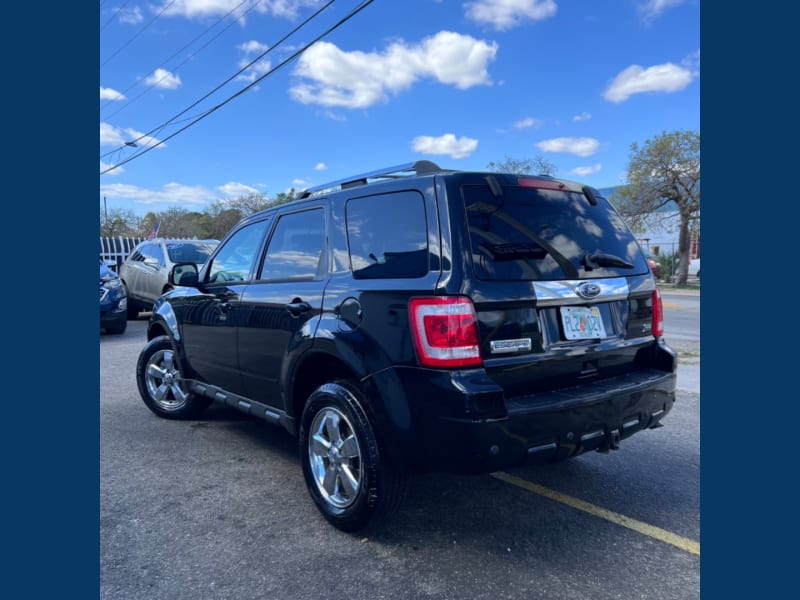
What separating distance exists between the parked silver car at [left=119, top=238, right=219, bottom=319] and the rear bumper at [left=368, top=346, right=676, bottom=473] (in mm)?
9799

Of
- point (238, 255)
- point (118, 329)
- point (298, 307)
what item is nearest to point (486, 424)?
point (298, 307)

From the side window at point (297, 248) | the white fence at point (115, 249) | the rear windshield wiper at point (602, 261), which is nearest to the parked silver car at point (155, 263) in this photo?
the side window at point (297, 248)

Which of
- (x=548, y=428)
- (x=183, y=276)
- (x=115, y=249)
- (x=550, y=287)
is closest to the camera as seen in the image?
(x=548, y=428)

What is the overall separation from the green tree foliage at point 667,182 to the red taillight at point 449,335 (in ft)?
96.9

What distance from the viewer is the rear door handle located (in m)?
3.61

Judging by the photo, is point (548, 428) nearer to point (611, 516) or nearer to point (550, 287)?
point (550, 287)

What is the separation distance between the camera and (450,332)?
9.21ft

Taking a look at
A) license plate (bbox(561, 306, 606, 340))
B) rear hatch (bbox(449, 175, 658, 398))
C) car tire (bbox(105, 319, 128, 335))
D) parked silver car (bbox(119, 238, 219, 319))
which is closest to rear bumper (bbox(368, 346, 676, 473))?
rear hatch (bbox(449, 175, 658, 398))

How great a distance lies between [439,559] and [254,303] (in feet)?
7.08

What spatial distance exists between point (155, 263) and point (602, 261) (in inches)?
434

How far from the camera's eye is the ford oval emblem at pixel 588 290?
125 inches

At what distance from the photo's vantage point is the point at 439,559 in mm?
3025
